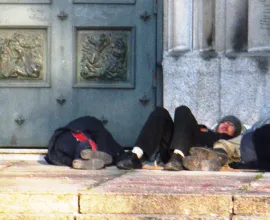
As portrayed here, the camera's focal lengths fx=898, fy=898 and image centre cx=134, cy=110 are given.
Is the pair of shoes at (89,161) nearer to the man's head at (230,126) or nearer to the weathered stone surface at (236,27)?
the man's head at (230,126)

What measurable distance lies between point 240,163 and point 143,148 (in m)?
0.81

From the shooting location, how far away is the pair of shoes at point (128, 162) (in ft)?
23.6

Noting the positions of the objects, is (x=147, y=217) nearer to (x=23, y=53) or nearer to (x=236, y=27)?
(x=236, y=27)

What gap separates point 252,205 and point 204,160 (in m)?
1.98

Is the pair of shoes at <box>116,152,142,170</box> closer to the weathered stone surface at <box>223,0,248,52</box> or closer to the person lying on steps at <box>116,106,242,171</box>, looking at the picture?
the person lying on steps at <box>116,106,242,171</box>

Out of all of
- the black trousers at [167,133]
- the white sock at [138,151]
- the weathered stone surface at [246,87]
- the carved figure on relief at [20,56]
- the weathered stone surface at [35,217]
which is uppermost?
the carved figure on relief at [20,56]

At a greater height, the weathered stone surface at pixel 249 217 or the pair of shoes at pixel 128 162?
the pair of shoes at pixel 128 162

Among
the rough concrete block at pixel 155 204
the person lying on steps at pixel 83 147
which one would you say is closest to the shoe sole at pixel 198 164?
the person lying on steps at pixel 83 147

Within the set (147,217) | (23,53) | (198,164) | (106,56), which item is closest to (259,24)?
(106,56)

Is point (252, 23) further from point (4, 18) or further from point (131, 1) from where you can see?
point (4, 18)

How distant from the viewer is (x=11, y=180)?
20.0 feet

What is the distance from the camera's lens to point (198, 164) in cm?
713

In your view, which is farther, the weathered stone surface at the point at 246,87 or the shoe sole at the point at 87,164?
the weathered stone surface at the point at 246,87

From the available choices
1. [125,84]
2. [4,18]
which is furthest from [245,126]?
[4,18]
